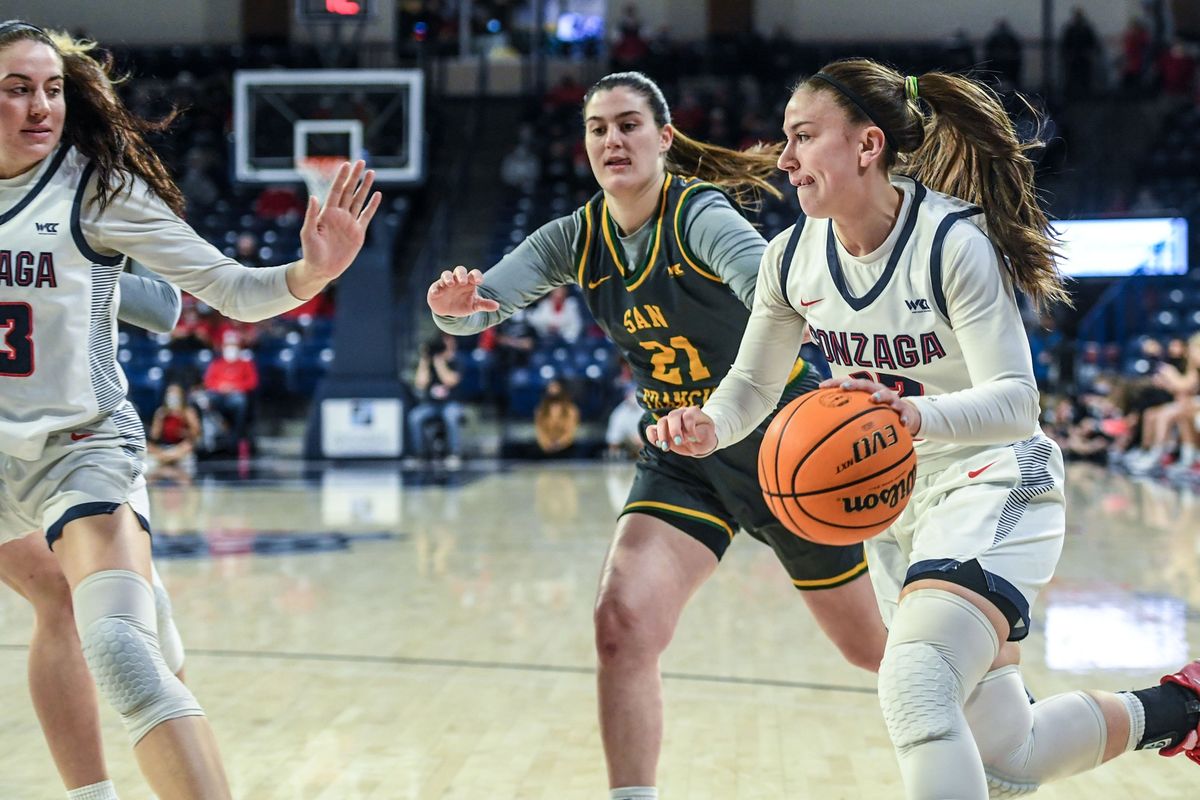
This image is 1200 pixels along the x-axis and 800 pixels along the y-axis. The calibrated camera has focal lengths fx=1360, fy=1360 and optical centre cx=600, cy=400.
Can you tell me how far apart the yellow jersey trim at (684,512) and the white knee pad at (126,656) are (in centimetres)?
123

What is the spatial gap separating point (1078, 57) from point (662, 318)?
18089 millimetres

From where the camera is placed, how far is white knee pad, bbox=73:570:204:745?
104 inches

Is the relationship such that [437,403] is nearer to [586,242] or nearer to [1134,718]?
[586,242]

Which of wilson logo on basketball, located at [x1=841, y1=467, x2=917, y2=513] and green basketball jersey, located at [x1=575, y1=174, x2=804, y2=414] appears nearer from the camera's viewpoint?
wilson logo on basketball, located at [x1=841, y1=467, x2=917, y2=513]

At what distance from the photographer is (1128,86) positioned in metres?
19.5

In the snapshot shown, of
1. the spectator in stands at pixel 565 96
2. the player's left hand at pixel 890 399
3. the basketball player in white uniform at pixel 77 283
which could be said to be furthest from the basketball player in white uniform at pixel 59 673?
the spectator in stands at pixel 565 96

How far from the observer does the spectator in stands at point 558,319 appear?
15.6m

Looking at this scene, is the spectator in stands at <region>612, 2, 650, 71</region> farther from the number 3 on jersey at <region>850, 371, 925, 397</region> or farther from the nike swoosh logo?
the nike swoosh logo

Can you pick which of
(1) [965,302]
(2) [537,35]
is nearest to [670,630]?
(1) [965,302]

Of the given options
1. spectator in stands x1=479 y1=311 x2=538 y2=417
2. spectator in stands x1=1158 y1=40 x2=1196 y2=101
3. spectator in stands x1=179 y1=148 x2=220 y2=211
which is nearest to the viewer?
spectator in stands x1=479 y1=311 x2=538 y2=417

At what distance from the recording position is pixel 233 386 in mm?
14367

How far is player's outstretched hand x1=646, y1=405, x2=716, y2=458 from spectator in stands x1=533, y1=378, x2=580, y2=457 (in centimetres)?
1129

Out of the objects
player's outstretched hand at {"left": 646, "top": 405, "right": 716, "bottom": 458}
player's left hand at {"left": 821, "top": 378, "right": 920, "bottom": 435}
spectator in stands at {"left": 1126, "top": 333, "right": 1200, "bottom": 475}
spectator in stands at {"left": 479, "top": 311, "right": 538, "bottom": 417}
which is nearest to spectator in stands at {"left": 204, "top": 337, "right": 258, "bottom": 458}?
spectator in stands at {"left": 479, "top": 311, "right": 538, "bottom": 417}

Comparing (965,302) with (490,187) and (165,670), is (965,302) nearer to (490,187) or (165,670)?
(165,670)
